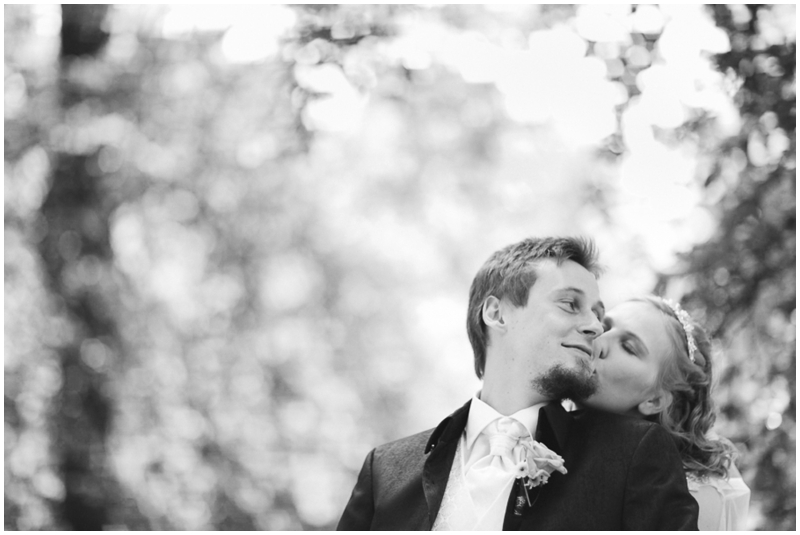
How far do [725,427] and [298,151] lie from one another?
352 cm

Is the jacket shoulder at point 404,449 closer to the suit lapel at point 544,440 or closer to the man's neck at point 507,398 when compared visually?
the man's neck at point 507,398

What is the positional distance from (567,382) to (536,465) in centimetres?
27

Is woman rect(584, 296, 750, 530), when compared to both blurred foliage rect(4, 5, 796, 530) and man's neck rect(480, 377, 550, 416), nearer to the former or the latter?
man's neck rect(480, 377, 550, 416)

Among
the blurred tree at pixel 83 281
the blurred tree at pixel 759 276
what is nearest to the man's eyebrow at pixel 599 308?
the blurred tree at pixel 759 276

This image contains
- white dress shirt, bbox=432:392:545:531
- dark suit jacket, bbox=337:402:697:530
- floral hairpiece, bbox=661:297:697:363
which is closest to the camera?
dark suit jacket, bbox=337:402:697:530

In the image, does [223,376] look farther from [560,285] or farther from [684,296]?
[560,285]

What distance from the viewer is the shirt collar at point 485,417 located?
2.07m

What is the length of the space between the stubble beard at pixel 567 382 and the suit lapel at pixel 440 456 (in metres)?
0.23

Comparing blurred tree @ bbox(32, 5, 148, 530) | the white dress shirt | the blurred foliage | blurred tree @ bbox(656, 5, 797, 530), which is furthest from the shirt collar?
blurred tree @ bbox(32, 5, 148, 530)

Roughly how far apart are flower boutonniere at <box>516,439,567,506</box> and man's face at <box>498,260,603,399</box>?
221mm

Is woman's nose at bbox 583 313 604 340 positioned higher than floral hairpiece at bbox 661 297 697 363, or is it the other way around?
woman's nose at bbox 583 313 604 340

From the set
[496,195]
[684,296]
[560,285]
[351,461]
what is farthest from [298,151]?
Result: [560,285]

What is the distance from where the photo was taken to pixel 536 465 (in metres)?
1.87

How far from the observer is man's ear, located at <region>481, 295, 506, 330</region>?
2.24 metres
